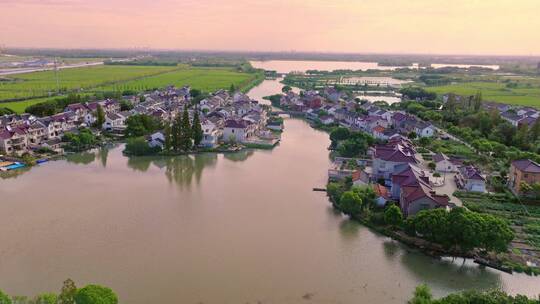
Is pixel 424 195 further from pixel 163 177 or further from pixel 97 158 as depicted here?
pixel 97 158

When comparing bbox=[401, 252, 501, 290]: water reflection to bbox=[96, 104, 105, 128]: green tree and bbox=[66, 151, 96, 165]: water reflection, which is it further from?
bbox=[96, 104, 105, 128]: green tree

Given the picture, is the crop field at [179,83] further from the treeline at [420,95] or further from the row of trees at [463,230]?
the row of trees at [463,230]

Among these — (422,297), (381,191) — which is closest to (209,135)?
(381,191)

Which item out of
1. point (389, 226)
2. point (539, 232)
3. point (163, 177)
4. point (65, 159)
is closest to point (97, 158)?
point (65, 159)

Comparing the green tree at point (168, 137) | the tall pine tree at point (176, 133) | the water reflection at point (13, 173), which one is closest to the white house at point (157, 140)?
the green tree at point (168, 137)

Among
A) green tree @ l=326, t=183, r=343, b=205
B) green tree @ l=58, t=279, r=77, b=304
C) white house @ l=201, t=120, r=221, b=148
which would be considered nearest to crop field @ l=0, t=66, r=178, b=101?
white house @ l=201, t=120, r=221, b=148
